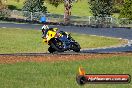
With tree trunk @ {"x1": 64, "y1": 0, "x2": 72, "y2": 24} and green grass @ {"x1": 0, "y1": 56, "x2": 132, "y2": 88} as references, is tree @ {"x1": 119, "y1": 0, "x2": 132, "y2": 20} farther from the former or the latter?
green grass @ {"x1": 0, "y1": 56, "x2": 132, "y2": 88}

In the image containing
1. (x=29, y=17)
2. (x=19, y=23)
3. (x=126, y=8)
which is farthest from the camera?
(x=126, y=8)

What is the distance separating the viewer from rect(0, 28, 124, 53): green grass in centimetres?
2980

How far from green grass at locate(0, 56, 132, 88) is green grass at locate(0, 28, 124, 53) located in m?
8.95

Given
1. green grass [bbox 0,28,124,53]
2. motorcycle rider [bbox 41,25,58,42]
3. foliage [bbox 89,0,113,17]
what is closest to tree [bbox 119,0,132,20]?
foliage [bbox 89,0,113,17]

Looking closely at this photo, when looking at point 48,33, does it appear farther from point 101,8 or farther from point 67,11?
point 101,8

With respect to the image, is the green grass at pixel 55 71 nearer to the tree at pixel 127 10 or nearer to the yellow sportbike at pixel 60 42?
the yellow sportbike at pixel 60 42

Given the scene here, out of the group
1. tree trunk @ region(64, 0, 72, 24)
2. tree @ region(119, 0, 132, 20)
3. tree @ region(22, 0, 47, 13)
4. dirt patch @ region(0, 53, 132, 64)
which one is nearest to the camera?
dirt patch @ region(0, 53, 132, 64)

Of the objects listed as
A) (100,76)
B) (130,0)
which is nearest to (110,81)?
(100,76)

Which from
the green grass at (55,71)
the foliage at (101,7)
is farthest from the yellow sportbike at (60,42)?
the foliage at (101,7)

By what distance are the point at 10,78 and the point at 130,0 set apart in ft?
175

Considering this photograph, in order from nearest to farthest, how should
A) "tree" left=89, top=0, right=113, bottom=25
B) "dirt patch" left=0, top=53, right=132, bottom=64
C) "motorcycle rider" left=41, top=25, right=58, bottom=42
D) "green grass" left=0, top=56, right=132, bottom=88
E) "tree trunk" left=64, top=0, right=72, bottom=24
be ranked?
1. "green grass" left=0, top=56, right=132, bottom=88
2. "motorcycle rider" left=41, top=25, right=58, bottom=42
3. "dirt patch" left=0, top=53, right=132, bottom=64
4. "tree trunk" left=64, top=0, right=72, bottom=24
5. "tree" left=89, top=0, right=113, bottom=25

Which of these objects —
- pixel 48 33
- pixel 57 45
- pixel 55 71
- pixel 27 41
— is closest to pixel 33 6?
pixel 27 41

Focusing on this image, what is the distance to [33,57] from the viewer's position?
21719 mm

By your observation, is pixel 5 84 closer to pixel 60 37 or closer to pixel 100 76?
pixel 100 76
